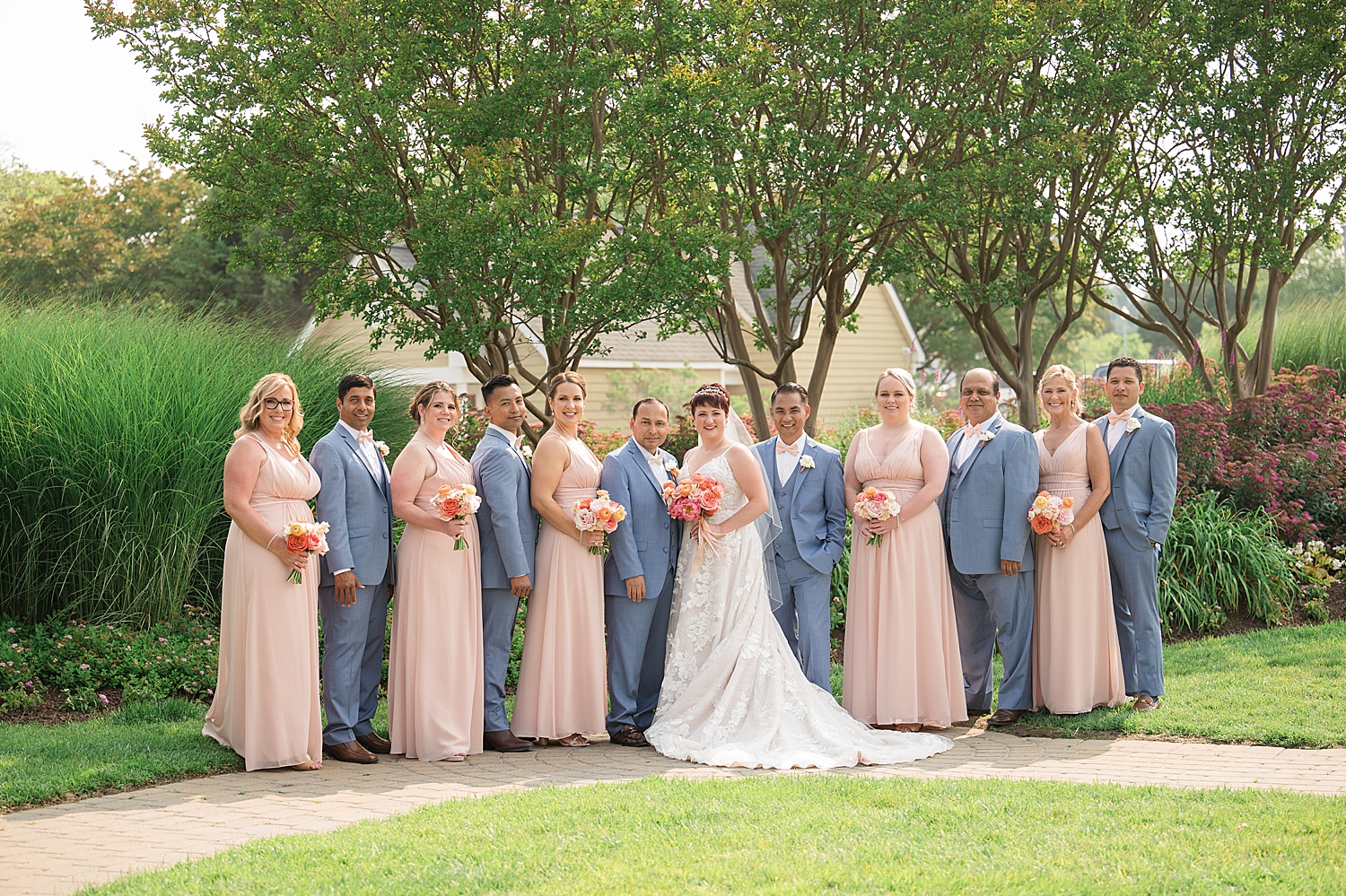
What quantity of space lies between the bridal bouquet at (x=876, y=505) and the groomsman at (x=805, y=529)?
0.82 ft

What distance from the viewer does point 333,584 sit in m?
7.09

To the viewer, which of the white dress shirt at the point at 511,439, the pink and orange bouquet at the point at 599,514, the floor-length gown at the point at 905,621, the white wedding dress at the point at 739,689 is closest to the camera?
the white wedding dress at the point at 739,689

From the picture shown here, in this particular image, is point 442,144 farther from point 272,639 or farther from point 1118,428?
point 1118,428

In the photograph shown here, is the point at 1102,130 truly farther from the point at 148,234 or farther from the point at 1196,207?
the point at 148,234

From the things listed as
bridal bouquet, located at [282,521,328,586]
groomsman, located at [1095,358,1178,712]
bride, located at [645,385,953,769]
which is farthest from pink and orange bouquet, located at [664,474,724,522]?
groomsman, located at [1095,358,1178,712]

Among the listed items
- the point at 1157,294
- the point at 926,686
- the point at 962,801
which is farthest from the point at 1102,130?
the point at 962,801

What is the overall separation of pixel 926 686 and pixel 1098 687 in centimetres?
127

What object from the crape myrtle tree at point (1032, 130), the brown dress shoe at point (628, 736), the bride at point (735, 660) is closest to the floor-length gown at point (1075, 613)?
the bride at point (735, 660)

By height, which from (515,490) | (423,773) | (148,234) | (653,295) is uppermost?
(148,234)

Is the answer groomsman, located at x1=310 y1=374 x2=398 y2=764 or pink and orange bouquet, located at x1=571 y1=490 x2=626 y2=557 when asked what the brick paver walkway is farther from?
pink and orange bouquet, located at x1=571 y1=490 x2=626 y2=557

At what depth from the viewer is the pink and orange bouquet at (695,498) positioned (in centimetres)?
738

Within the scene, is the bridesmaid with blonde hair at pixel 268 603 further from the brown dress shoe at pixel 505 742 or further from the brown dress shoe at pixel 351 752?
the brown dress shoe at pixel 505 742

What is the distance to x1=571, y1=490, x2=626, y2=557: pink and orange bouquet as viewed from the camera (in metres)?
7.27

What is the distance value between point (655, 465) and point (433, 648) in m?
1.80
